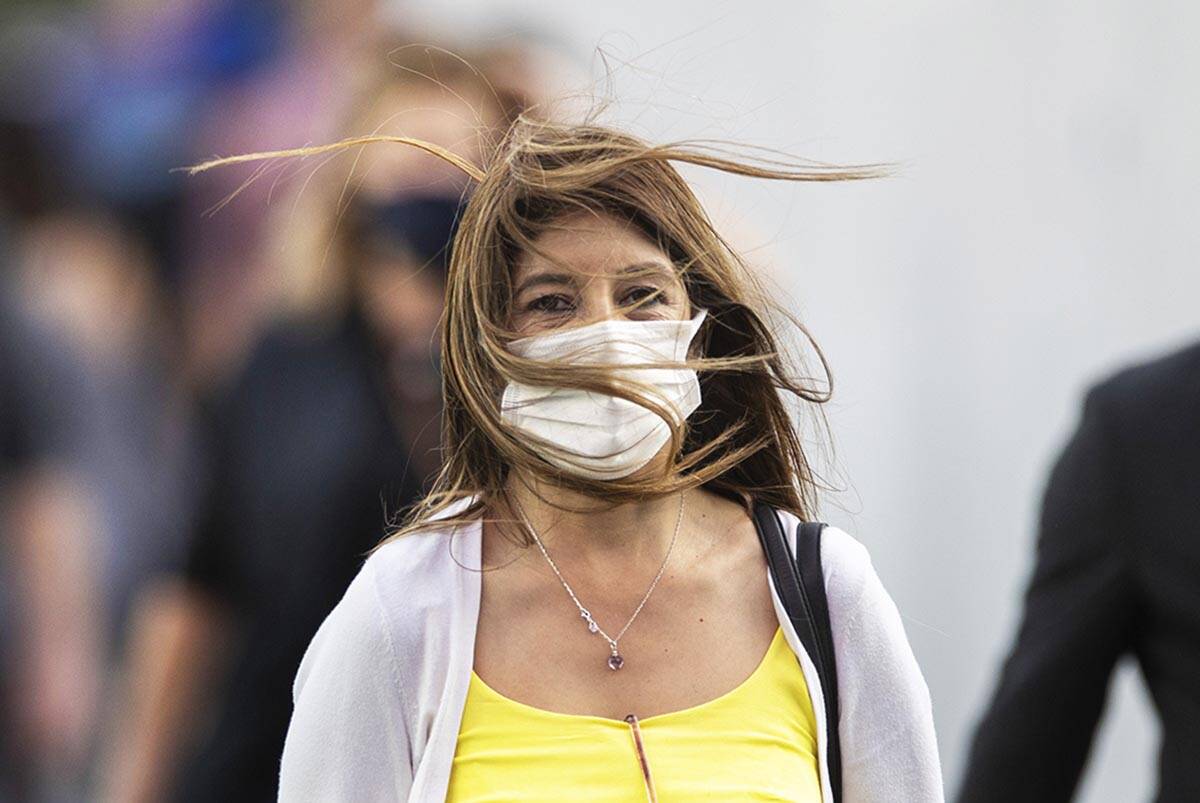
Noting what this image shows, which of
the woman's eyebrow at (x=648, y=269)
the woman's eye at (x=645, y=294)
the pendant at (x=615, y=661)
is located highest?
the woman's eyebrow at (x=648, y=269)

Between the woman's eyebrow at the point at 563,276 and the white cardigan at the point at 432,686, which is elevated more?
the woman's eyebrow at the point at 563,276

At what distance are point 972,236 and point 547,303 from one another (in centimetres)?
238

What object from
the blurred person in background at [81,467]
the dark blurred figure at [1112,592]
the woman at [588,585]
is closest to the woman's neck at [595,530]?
the woman at [588,585]

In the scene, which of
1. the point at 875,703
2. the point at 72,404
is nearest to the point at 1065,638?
the point at 875,703

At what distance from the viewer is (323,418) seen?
3.88 metres

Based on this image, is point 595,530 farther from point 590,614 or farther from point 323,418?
point 323,418

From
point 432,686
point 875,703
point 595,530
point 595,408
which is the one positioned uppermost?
point 595,408

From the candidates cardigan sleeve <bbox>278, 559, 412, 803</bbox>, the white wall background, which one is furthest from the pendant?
the white wall background

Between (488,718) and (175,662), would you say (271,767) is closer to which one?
(175,662)

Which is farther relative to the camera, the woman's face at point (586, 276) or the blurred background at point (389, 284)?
the blurred background at point (389, 284)

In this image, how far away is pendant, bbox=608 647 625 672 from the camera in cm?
256

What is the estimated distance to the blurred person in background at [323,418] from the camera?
149 inches

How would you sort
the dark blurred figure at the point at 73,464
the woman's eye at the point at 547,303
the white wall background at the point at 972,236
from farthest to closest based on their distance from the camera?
1. the dark blurred figure at the point at 73,464
2. the white wall background at the point at 972,236
3. the woman's eye at the point at 547,303

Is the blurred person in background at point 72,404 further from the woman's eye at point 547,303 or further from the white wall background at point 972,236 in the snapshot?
the woman's eye at point 547,303
